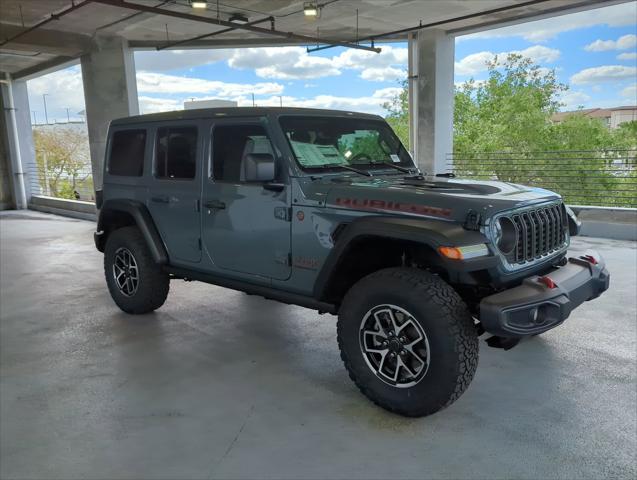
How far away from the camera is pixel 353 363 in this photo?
2.77 metres

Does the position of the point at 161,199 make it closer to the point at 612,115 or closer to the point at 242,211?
the point at 242,211

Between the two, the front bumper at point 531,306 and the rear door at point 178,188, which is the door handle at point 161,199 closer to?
the rear door at point 178,188

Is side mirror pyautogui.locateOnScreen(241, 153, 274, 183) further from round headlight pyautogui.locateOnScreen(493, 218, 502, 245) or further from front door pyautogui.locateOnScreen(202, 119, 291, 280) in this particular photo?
round headlight pyautogui.locateOnScreen(493, 218, 502, 245)

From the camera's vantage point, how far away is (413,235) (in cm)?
246

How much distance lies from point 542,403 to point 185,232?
263 centimetres

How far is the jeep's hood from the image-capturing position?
8.24ft

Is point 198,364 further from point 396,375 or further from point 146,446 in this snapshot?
point 396,375

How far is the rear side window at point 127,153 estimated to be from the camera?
4141 millimetres

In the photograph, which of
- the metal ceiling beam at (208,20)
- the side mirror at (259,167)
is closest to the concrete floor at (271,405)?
the side mirror at (259,167)

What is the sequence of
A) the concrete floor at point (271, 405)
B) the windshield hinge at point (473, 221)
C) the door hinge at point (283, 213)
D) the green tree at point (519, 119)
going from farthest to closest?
the green tree at point (519, 119) → the door hinge at point (283, 213) → the windshield hinge at point (473, 221) → the concrete floor at point (271, 405)

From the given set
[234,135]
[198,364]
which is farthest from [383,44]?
[198,364]

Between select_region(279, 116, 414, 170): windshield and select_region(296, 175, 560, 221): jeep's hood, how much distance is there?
22 centimetres

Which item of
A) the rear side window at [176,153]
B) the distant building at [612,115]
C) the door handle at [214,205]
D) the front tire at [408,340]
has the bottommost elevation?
the front tire at [408,340]

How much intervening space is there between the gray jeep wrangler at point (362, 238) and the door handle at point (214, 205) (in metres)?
0.01
